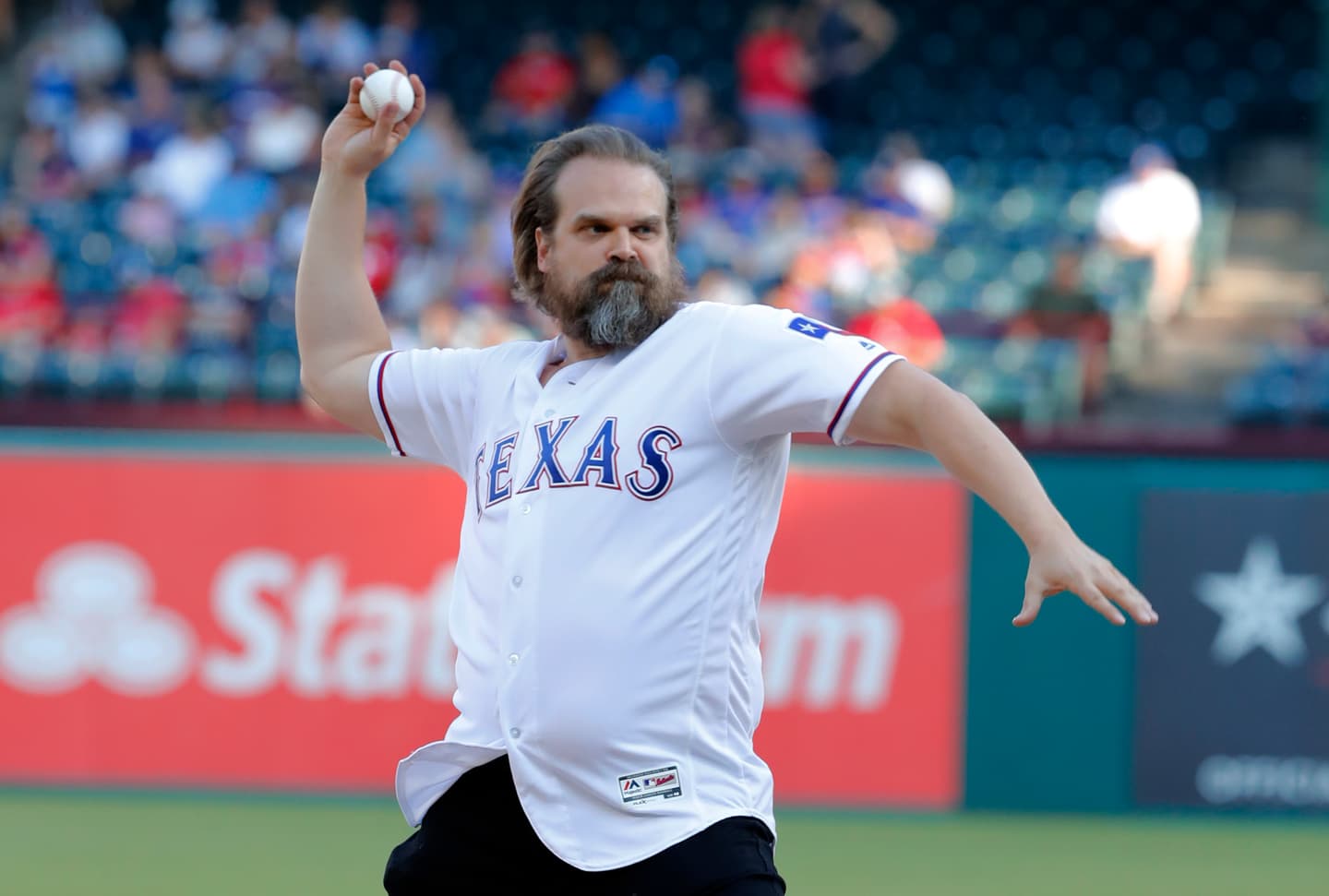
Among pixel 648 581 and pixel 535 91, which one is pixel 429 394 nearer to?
pixel 648 581

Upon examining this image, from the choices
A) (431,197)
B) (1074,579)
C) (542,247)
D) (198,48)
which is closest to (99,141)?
(198,48)

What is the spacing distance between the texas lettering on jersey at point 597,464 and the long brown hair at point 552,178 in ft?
1.20

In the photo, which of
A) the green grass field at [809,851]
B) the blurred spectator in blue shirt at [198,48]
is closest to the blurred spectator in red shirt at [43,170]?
the blurred spectator in blue shirt at [198,48]

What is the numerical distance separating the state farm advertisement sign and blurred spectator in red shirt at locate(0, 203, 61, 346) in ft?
7.75

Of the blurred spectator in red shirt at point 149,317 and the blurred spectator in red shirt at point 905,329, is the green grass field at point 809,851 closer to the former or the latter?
the blurred spectator in red shirt at point 905,329

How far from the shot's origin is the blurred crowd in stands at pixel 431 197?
34.2 feet

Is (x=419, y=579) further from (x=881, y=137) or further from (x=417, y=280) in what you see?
(x=881, y=137)

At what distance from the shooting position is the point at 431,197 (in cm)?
1175

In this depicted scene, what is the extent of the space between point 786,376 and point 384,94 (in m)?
1.06

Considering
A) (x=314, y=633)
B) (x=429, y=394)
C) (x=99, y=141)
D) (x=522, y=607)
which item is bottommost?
(x=314, y=633)

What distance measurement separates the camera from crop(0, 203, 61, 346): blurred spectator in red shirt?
1042 centimetres

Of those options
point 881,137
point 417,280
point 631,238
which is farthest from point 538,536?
point 881,137

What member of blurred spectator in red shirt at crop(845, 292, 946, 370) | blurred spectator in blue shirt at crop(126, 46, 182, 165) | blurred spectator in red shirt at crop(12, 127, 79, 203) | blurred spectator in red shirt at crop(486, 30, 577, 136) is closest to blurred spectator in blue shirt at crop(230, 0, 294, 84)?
blurred spectator in blue shirt at crop(126, 46, 182, 165)

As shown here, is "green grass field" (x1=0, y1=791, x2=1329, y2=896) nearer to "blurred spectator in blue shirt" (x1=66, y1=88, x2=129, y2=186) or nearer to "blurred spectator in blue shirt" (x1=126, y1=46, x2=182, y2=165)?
"blurred spectator in blue shirt" (x1=66, y1=88, x2=129, y2=186)
